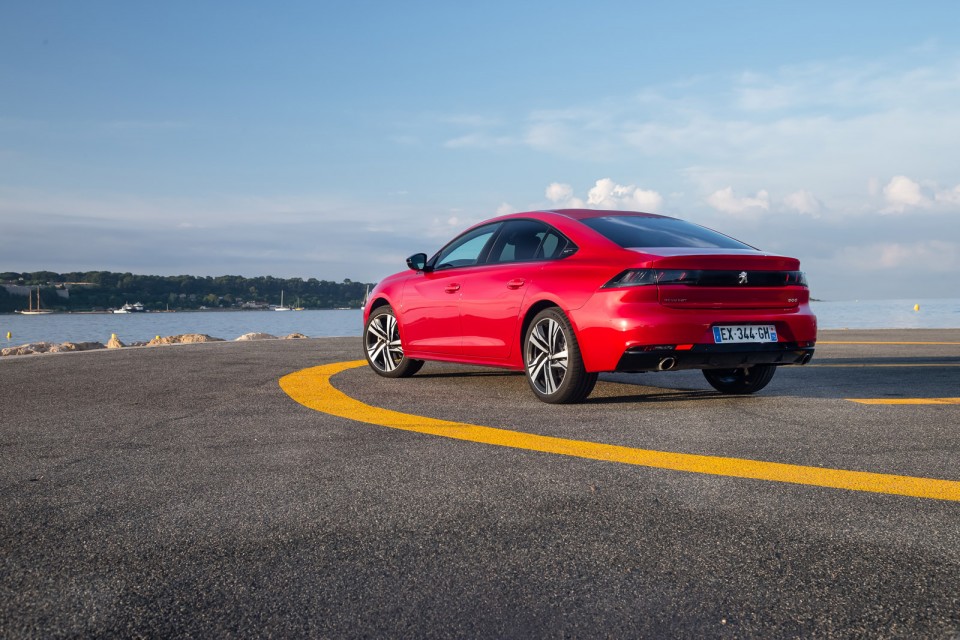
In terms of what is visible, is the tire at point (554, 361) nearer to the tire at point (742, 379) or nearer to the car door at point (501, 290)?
the car door at point (501, 290)

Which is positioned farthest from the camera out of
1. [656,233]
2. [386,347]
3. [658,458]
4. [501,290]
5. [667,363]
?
[386,347]

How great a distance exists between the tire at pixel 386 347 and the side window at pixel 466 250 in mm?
860

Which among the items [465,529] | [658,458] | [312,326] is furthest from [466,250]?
[312,326]

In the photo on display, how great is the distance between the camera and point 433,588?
229 cm

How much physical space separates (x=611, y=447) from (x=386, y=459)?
3.97ft

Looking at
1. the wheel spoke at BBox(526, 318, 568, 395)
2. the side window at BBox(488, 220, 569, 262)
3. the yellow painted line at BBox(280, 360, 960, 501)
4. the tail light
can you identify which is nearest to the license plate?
the tail light

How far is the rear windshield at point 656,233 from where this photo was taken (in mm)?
6082

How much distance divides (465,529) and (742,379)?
4.68m

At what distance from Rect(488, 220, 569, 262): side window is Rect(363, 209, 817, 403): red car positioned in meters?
0.01

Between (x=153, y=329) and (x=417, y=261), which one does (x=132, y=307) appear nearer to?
(x=153, y=329)

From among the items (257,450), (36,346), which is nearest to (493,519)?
(257,450)

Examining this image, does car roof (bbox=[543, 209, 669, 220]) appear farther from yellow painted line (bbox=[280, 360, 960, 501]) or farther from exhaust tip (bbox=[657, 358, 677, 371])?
yellow painted line (bbox=[280, 360, 960, 501])

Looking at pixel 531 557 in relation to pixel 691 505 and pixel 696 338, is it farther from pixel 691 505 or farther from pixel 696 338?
pixel 696 338

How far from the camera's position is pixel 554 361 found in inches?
241
